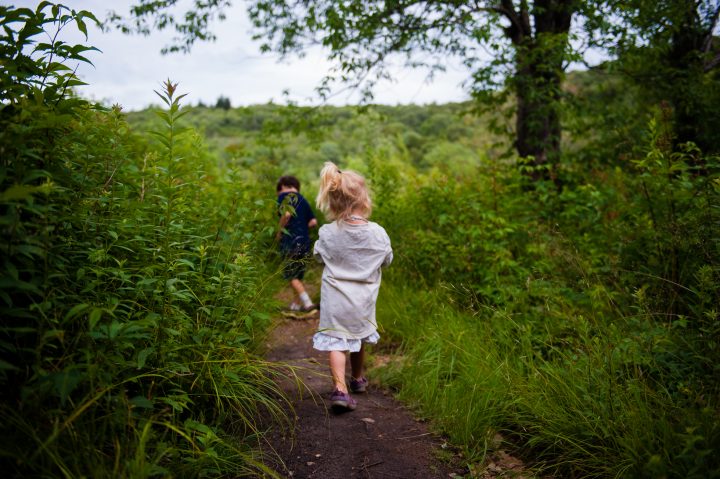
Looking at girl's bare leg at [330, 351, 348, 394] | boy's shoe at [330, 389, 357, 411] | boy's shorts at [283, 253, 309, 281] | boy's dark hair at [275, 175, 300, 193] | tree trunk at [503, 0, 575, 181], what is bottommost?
boy's shoe at [330, 389, 357, 411]

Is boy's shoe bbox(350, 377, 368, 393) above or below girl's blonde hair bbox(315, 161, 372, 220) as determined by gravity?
below

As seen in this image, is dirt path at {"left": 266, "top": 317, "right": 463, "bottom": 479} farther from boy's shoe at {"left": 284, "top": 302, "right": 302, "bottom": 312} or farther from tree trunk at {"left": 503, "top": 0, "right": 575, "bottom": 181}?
tree trunk at {"left": 503, "top": 0, "right": 575, "bottom": 181}

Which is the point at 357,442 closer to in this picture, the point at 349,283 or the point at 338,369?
the point at 338,369

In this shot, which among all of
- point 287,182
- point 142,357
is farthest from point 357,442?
point 287,182

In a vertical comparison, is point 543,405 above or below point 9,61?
below

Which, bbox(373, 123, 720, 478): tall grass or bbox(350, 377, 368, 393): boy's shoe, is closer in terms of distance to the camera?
bbox(373, 123, 720, 478): tall grass

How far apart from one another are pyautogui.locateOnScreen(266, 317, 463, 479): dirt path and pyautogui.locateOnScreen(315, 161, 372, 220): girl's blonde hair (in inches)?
50.2

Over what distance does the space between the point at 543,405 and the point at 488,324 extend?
4.01 ft

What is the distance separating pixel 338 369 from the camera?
3414 millimetres

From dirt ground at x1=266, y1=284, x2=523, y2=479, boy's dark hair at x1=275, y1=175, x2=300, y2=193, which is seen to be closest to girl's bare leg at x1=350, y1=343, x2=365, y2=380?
dirt ground at x1=266, y1=284, x2=523, y2=479

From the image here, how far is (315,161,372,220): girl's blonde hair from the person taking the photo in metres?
3.66

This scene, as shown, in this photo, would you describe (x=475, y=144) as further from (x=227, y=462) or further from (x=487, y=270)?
(x=227, y=462)

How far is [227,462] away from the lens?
2.35m

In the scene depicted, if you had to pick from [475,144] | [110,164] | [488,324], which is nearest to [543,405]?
[488,324]
